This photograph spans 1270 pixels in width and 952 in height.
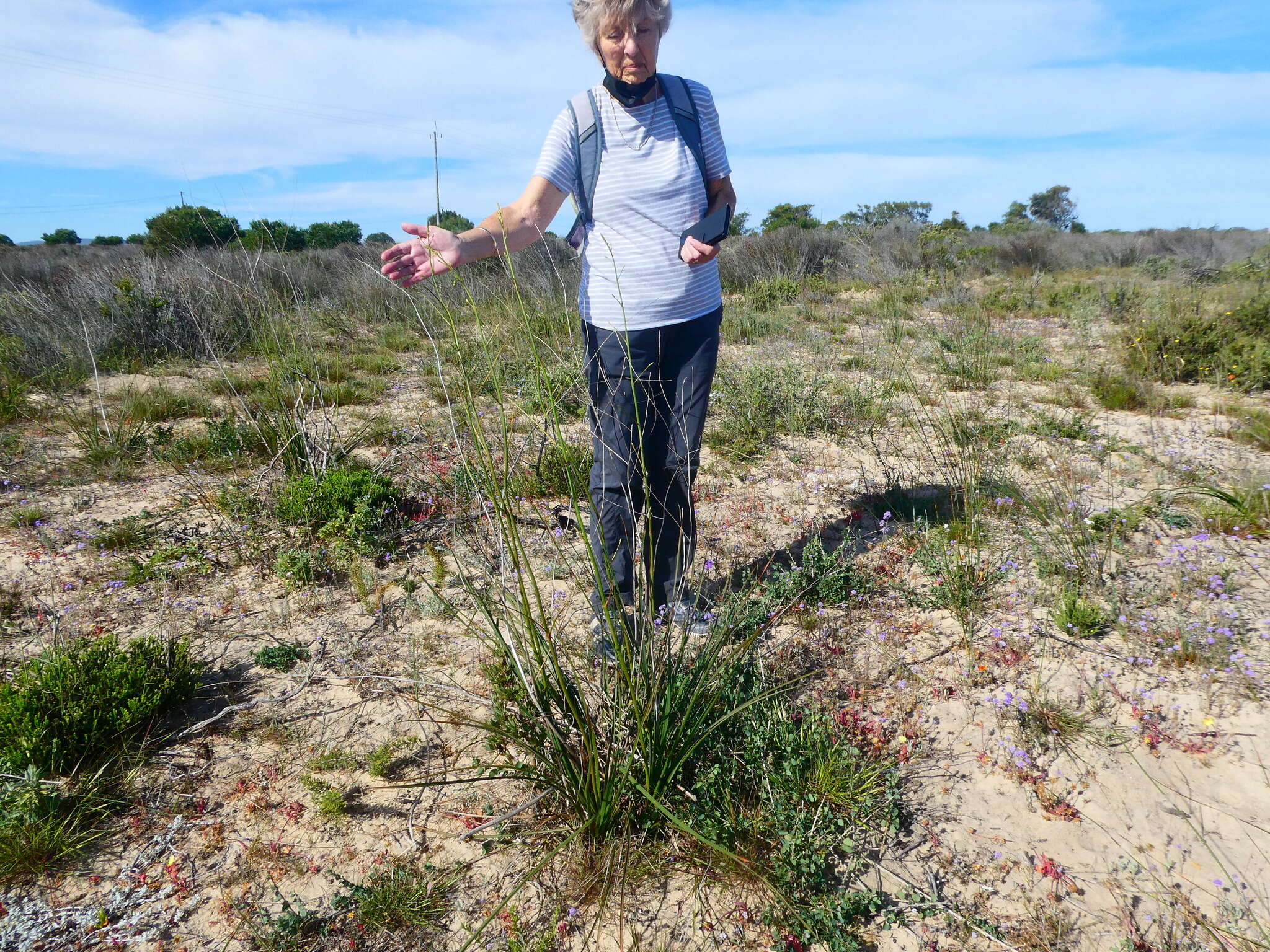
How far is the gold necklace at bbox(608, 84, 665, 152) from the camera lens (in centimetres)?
207

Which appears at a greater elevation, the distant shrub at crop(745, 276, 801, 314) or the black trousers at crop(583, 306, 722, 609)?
the distant shrub at crop(745, 276, 801, 314)

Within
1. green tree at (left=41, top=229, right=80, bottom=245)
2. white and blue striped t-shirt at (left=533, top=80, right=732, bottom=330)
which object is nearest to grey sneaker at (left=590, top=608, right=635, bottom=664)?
white and blue striped t-shirt at (left=533, top=80, right=732, bottom=330)

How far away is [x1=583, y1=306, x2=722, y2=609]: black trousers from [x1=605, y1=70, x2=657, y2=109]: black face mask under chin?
0.69 m

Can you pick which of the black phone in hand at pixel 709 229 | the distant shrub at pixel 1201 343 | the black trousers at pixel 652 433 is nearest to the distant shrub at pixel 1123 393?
the distant shrub at pixel 1201 343

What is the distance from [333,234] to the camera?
16922mm

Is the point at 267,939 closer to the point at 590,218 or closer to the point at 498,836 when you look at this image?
the point at 498,836

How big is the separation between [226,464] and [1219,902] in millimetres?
4759

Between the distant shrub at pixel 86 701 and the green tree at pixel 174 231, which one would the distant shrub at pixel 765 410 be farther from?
the green tree at pixel 174 231

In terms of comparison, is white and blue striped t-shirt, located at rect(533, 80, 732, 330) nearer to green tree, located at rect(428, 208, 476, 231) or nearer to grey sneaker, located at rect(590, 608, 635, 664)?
green tree, located at rect(428, 208, 476, 231)

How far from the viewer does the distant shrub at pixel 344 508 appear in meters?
3.22

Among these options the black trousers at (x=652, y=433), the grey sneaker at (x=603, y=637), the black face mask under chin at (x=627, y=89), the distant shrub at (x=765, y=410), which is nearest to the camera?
the grey sneaker at (x=603, y=637)

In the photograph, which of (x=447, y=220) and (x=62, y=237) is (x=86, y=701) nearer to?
(x=447, y=220)

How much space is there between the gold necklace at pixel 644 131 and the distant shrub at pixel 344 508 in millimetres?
2144

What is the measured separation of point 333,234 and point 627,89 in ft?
57.6
